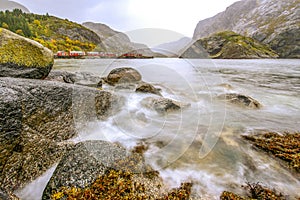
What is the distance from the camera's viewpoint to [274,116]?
20.1 feet

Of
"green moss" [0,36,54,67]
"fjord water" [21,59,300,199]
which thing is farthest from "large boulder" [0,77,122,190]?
"green moss" [0,36,54,67]

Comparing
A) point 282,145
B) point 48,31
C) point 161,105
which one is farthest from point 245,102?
point 48,31

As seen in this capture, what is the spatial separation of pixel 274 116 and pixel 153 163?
567cm

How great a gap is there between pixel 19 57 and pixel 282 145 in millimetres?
7866

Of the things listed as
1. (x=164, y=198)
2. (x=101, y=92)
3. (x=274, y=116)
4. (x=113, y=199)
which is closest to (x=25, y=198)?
(x=113, y=199)

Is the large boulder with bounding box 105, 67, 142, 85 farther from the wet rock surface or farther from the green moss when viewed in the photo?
the wet rock surface

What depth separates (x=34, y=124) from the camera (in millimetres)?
3295

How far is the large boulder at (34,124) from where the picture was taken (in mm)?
2686

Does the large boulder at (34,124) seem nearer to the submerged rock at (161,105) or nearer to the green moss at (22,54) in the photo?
the green moss at (22,54)

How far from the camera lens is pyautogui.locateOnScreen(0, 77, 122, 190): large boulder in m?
2.69

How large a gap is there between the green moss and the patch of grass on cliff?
7.12 m

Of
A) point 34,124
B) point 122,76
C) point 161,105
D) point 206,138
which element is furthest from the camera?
point 122,76

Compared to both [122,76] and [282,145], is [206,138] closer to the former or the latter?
[282,145]

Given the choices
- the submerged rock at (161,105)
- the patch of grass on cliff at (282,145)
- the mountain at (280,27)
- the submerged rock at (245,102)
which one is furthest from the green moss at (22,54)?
the mountain at (280,27)
